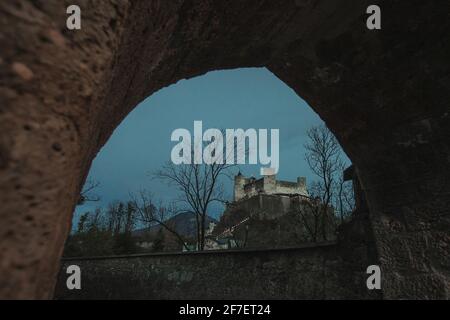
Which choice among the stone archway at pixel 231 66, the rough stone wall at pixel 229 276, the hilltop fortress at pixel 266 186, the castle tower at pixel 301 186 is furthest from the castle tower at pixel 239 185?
the stone archway at pixel 231 66

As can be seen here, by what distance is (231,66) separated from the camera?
2.42 m

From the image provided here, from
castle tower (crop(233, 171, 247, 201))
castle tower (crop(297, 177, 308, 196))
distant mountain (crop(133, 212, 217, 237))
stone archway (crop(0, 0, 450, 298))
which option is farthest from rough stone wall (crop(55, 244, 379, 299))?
castle tower (crop(297, 177, 308, 196))

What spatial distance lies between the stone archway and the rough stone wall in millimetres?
2138

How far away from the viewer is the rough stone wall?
A: 513 centimetres

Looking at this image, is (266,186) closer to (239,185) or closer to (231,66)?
(239,185)

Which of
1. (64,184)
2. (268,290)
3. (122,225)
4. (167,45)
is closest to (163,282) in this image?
(268,290)

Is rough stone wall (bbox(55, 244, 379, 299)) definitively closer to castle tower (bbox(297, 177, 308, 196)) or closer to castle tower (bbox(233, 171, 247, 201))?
castle tower (bbox(233, 171, 247, 201))

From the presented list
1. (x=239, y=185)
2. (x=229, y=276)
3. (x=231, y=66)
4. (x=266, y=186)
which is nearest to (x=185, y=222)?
(x=239, y=185)

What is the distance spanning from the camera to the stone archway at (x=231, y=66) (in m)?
0.62

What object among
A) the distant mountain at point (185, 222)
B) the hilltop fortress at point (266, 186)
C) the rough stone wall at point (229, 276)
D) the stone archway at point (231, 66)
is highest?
the stone archway at point (231, 66)

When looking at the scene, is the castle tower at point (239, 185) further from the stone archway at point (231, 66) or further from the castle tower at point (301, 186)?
the stone archway at point (231, 66)

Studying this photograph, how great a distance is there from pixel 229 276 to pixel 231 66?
5666 millimetres

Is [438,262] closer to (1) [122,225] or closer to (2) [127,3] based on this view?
(2) [127,3]

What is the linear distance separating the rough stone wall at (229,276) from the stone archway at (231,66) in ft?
7.02
